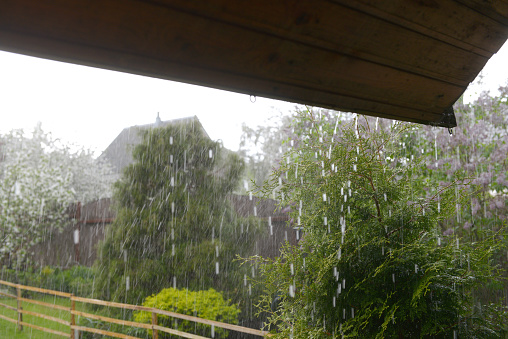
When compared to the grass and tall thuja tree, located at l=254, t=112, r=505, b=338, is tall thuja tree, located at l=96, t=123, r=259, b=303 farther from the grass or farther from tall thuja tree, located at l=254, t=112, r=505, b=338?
tall thuja tree, located at l=254, t=112, r=505, b=338

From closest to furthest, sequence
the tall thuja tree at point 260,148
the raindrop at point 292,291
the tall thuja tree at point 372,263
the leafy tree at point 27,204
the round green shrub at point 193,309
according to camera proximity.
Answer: the tall thuja tree at point 372,263
the raindrop at point 292,291
the round green shrub at point 193,309
the leafy tree at point 27,204
the tall thuja tree at point 260,148

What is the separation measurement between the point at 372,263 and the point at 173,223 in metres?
4.59

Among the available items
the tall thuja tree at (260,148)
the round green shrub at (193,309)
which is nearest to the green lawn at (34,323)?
the round green shrub at (193,309)

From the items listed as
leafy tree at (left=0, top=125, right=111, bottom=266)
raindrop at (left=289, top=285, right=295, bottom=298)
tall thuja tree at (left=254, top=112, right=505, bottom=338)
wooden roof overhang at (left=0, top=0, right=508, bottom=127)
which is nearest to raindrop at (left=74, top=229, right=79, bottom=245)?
leafy tree at (left=0, top=125, right=111, bottom=266)

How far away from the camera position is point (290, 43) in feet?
2.70

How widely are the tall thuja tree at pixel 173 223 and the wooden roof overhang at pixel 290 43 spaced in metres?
5.25

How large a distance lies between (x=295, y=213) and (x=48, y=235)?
9.22m

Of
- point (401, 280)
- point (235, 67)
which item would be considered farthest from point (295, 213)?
point (235, 67)

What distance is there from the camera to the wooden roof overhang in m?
0.66

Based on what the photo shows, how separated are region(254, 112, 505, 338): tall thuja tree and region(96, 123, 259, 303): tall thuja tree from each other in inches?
155

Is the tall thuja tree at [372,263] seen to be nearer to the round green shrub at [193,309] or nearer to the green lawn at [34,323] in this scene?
the round green shrub at [193,309]

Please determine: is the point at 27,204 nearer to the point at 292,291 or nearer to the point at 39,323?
the point at 39,323

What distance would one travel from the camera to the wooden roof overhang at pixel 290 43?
66cm

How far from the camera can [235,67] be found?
2.69 ft
